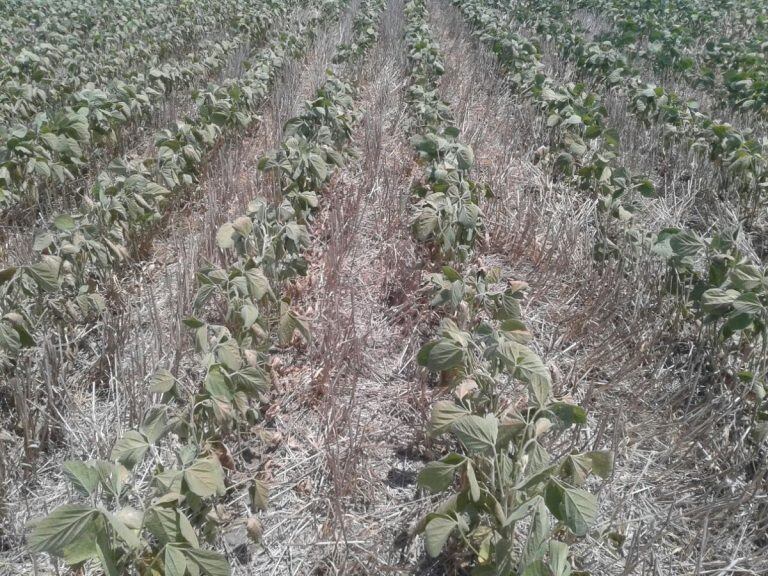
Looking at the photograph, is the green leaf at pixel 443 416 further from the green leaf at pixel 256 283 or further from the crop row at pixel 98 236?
the crop row at pixel 98 236

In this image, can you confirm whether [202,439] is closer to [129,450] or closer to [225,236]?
[129,450]

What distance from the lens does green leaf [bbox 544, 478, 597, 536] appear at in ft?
4.07

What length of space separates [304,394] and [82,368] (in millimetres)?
844

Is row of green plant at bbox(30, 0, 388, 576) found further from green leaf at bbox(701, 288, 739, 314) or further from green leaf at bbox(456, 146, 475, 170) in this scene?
green leaf at bbox(701, 288, 739, 314)

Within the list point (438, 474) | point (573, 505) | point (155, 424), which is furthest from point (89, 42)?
point (573, 505)

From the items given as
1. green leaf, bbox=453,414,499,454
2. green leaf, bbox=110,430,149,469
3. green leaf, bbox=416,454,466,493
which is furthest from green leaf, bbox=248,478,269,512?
green leaf, bbox=453,414,499,454

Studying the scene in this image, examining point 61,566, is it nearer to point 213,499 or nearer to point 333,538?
point 213,499

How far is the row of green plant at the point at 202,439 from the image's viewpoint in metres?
1.20

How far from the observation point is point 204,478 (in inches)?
55.8

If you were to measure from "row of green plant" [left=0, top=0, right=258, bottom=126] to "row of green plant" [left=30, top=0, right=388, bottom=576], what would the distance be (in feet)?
7.05

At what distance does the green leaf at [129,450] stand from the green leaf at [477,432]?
0.69 m

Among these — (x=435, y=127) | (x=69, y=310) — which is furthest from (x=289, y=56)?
(x=69, y=310)

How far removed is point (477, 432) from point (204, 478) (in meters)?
0.60

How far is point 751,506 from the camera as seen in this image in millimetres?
1904
